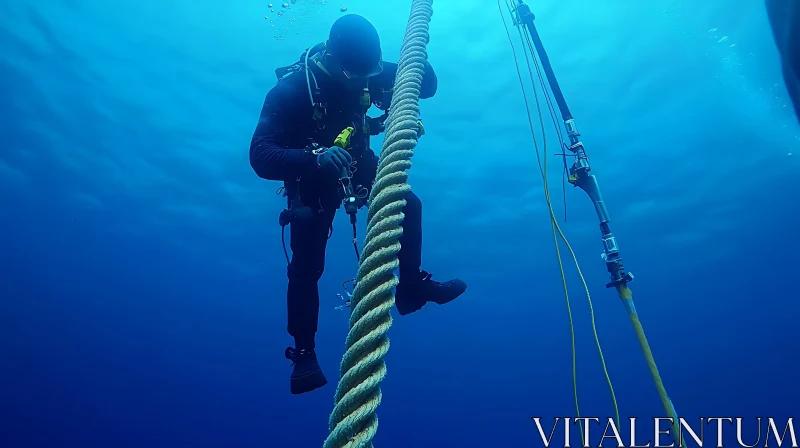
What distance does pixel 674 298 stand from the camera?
3347 centimetres

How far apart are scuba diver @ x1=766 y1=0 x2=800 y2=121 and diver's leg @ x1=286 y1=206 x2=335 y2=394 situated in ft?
11.4

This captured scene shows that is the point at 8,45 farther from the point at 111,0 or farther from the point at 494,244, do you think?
the point at 494,244

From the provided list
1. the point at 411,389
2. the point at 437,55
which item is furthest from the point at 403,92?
the point at 411,389

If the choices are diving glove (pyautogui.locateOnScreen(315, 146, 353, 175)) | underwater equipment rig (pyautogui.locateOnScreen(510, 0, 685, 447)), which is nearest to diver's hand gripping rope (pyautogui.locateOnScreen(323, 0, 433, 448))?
diving glove (pyautogui.locateOnScreen(315, 146, 353, 175))

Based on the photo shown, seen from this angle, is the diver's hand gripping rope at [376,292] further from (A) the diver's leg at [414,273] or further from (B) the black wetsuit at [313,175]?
(A) the diver's leg at [414,273]

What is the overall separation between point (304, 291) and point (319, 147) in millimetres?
1225

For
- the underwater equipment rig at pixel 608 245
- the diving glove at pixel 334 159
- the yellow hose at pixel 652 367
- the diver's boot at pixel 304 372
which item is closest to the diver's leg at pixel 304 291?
the diver's boot at pixel 304 372

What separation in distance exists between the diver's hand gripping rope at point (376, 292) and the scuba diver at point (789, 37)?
2480mm

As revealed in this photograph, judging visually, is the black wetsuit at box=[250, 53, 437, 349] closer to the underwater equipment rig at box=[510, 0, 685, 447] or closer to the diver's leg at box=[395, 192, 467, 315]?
the diver's leg at box=[395, 192, 467, 315]

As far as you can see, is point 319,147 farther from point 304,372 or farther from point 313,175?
point 304,372

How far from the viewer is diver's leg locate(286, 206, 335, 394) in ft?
12.5

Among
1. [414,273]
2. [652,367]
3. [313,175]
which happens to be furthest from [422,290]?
[652,367]

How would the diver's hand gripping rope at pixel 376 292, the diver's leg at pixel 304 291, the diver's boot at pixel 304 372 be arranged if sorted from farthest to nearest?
the diver's leg at pixel 304 291 → the diver's boot at pixel 304 372 → the diver's hand gripping rope at pixel 376 292

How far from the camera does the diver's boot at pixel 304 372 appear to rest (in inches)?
142
